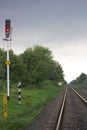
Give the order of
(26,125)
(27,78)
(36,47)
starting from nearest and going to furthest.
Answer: (26,125), (27,78), (36,47)

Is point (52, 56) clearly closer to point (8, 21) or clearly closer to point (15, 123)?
point (8, 21)

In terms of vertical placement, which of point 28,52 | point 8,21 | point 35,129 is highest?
point 28,52

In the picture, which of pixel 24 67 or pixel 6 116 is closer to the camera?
pixel 6 116

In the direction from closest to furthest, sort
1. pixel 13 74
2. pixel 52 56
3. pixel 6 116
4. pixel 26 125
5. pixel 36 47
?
pixel 26 125 < pixel 6 116 < pixel 13 74 < pixel 36 47 < pixel 52 56

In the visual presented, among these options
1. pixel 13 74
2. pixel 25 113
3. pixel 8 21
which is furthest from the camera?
pixel 13 74

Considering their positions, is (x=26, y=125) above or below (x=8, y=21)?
below

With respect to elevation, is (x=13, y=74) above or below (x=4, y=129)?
above

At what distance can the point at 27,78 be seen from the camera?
3302 inches

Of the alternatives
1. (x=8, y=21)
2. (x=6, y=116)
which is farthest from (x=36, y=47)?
(x=6, y=116)

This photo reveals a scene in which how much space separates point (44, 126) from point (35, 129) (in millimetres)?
1013

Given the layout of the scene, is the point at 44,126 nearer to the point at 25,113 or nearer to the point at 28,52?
the point at 25,113

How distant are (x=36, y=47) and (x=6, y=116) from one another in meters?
100

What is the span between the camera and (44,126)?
1666cm

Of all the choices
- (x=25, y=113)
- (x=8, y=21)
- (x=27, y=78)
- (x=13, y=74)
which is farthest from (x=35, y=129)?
(x=27, y=78)
